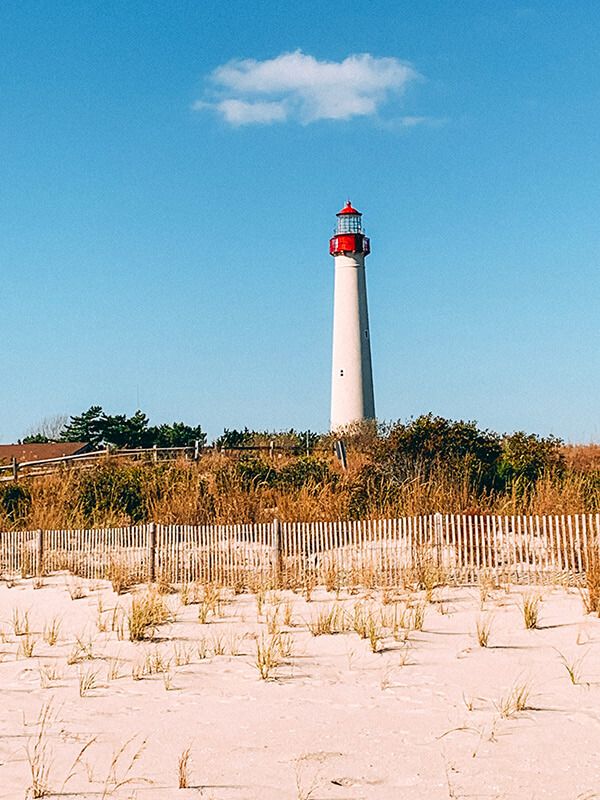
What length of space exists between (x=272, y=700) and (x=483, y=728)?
6.69 feet

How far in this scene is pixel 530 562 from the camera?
13.9m

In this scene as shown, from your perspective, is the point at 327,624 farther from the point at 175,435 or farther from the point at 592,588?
the point at 175,435

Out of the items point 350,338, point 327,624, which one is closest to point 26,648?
point 327,624

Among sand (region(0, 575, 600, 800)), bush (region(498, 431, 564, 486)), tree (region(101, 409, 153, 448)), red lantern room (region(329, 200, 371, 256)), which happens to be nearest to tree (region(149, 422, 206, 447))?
tree (region(101, 409, 153, 448))

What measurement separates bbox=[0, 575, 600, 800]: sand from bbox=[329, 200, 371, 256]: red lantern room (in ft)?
89.4

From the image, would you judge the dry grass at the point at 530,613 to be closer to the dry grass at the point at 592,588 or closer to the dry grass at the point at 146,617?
the dry grass at the point at 592,588

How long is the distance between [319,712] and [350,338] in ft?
99.6

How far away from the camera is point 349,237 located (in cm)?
3819

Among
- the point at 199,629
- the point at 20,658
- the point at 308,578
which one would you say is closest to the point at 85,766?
the point at 20,658

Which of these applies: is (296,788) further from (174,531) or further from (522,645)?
(174,531)

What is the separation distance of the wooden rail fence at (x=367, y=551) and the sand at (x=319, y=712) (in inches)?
55.4

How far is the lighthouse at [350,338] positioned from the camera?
37719 millimetres

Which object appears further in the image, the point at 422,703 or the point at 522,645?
the point at 522,645

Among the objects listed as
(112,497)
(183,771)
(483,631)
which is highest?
(112,497)
